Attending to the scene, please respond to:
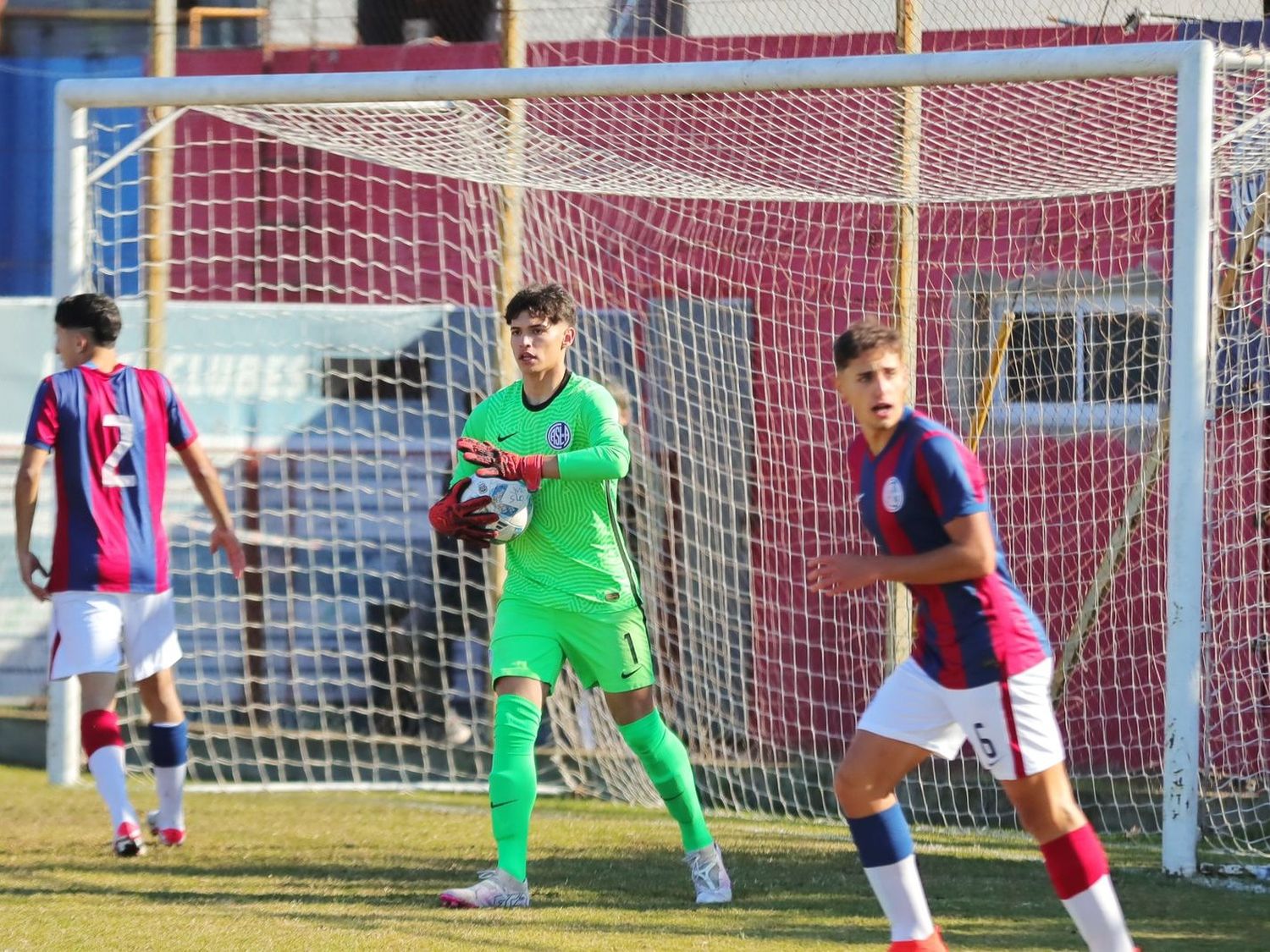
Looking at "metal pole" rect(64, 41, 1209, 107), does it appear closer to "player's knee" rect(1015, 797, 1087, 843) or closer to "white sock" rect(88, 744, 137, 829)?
"white sock" rect(88, 744, 137, 829)

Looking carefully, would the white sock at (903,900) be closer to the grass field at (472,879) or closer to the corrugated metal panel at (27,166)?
the grass field at (472,879)

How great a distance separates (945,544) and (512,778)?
1714mm

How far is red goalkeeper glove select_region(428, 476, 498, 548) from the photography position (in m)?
4.90

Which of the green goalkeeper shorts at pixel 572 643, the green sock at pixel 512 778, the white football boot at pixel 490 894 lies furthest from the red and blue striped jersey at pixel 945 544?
the white football boot at pixel 490 894

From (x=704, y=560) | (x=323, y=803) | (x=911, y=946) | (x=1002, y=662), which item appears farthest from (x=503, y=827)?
(x=704, y=560)

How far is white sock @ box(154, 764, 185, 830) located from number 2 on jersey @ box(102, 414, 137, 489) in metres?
1.08

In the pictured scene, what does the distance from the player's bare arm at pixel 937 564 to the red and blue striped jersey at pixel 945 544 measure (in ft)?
0.13

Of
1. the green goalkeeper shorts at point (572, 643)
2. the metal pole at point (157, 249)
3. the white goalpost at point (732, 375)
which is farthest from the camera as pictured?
the metal pole at point (157, 249)

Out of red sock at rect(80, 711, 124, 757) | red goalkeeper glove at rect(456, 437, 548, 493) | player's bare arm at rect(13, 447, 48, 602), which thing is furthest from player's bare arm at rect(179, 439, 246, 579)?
red goalkeeper glove at rect(456, 437, 548, 493)

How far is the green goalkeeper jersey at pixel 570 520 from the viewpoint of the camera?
197 inches

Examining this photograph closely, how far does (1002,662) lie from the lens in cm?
377

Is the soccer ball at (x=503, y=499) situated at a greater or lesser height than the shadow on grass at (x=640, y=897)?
greater

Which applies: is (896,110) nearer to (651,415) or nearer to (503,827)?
(651,415)

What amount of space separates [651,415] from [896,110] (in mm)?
2035
